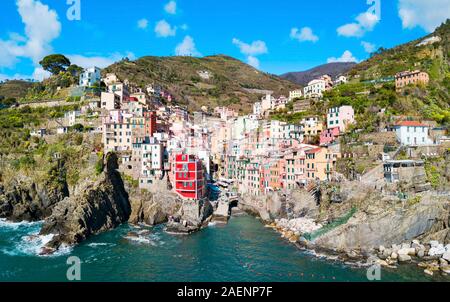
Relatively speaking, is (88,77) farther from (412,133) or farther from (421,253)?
(421,253)

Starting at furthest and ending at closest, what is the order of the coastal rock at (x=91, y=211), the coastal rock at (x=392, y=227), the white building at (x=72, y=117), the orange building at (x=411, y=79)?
the white building at (x=72, y=117) < the orange building at (x=411, y=79) < the coastal rock at (x=91, y=211) < the coastal rock at (x=392, y=227)

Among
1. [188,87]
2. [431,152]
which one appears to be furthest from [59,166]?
[188,87]

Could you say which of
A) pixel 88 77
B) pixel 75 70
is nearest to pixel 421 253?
pixel 88 77

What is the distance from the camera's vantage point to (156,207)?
56094mm

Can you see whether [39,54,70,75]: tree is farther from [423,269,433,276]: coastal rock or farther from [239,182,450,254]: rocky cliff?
[423,269,433,276]: coastal rock

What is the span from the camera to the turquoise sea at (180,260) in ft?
111

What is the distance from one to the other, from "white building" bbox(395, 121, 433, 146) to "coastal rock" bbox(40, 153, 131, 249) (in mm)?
44009

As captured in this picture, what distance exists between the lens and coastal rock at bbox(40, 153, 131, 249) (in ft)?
147

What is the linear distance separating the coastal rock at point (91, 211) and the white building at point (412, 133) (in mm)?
44009

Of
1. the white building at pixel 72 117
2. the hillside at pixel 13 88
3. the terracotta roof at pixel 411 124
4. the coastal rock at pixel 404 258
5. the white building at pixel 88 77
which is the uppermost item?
the hillside at pixel 13 88

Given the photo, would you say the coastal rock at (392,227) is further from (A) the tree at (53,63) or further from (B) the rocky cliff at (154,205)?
(A) the tree at (53,63)

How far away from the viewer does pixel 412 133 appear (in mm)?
56188

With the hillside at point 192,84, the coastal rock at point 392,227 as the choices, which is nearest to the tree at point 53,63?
the hillside at point 192,84

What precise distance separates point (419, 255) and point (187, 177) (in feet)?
112
